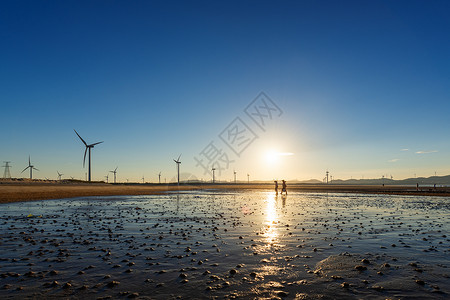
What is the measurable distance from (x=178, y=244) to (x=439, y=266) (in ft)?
42.3

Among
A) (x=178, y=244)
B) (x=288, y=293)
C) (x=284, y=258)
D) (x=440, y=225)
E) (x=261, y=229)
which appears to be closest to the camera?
(x=288, y=293)

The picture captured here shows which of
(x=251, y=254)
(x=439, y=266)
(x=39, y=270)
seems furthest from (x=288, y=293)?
(x=39, y=270)

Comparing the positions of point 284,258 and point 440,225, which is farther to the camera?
point 440,225

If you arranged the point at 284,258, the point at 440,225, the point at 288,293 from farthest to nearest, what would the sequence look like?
the point at 440,225
the point at 284,258
the point at 288,293

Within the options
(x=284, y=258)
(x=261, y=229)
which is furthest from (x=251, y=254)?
(x=261, y=229)

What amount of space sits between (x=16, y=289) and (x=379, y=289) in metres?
12.3

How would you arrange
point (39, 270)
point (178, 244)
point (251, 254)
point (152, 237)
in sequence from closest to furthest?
1. point (39, 270)
2. point (251, 254)
3. point (178, 244)
4. point (152, 237)

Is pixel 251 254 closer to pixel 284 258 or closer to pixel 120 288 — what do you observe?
pixel 284 258

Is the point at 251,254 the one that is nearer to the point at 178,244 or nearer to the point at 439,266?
the point at 178,244

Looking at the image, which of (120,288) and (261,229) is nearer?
(120,288)

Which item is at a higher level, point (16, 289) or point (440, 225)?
point (16, 289)

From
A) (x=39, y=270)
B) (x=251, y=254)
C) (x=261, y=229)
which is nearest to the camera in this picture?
(x=39, y=270)

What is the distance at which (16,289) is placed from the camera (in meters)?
8.92

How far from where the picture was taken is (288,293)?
875cm
